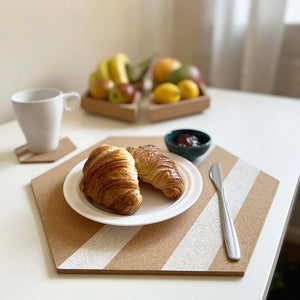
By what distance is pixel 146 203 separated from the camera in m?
0.56

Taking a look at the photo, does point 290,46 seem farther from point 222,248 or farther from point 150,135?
point 222,248

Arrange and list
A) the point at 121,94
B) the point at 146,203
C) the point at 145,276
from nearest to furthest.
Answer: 1. the point at 145,276
2. the point at 146,203
3. the point at 121,94

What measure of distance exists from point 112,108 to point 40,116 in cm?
31

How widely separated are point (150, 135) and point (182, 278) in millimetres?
506

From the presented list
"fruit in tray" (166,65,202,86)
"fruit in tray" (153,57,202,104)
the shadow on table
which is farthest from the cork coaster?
"fruit in tray" (166,65,202,86)

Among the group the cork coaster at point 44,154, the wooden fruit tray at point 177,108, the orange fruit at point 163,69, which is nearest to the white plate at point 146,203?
the cork coaster at point 44,154

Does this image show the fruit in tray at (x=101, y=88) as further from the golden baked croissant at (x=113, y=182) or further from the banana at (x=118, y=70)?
the golden baked croissant at (x=113, y=182)

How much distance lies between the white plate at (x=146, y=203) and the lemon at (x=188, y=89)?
436 mm

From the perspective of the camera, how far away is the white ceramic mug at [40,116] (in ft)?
2.28

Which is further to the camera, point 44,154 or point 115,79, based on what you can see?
point 115,79

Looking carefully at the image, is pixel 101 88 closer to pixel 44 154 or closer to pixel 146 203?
pixel 44 154

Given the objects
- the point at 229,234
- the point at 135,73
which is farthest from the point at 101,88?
the point at 229,234

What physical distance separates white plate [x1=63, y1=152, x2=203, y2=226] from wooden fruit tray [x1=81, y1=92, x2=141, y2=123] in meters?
0.36

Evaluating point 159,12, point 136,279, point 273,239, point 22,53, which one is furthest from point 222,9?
point 136,279
